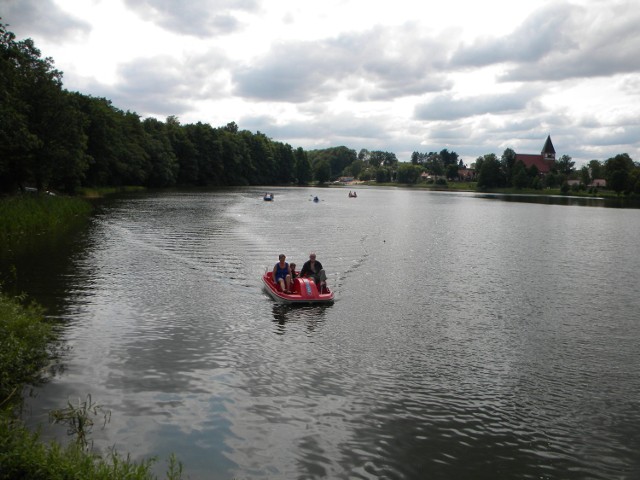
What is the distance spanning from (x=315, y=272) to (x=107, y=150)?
235 feet

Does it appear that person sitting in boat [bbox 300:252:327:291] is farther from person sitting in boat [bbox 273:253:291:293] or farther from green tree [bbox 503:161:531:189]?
green tree [bbox 503:161:531:189]

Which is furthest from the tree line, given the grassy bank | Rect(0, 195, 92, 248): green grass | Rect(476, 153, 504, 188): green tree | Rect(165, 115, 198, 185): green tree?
the grassy bank

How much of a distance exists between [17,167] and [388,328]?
46754 millimetres

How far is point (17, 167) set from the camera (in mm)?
52281

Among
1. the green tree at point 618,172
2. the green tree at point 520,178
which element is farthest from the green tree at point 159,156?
the green tree at point 618,172

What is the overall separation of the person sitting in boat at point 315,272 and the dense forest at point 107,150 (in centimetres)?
2733

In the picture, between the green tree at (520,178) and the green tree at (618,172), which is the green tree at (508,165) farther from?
the green tree at (618,172)

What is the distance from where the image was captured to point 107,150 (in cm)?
8475

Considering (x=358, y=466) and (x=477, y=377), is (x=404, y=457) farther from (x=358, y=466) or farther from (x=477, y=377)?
(x=477, y=377)

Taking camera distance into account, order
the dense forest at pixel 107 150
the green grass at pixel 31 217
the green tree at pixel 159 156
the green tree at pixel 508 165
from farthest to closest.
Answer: the green tree at pixel 508 165, the green tree at pixel 159 156, the dense forest at pixel 107 150, the green grass at pixel 31 217

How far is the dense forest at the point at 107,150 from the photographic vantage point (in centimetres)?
4699

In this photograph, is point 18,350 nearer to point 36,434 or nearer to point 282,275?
point 36,434

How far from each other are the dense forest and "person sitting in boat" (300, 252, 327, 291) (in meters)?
27.3

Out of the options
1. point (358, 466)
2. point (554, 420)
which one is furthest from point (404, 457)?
point (554, 420)
